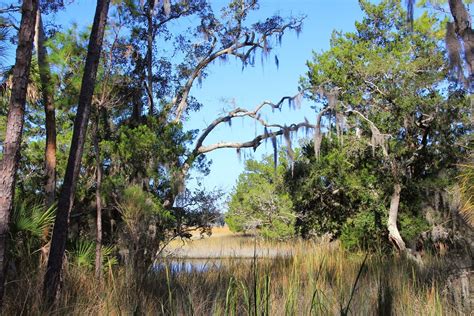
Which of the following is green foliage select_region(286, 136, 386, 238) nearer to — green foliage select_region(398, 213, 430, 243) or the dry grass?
green foliage select_region(398, 213, 430, 243)

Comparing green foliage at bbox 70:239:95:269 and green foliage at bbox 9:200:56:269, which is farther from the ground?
green foliage at bbox 9:200:56:269

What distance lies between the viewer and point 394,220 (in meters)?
18.4

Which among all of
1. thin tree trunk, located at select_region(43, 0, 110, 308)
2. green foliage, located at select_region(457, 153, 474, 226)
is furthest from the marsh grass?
green foliage, located at select_region(457, 153, 474, 226)

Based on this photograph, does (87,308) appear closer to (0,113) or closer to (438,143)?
(0,113)

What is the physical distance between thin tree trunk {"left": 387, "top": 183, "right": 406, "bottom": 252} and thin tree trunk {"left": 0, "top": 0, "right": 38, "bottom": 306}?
15004 mm

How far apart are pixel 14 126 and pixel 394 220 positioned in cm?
1520

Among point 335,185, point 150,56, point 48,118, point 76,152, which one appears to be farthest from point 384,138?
point 76,152

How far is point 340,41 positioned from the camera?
21.0m

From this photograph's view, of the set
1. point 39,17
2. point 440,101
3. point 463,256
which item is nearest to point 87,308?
point 463,256

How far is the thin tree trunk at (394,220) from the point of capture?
18156 millimetres

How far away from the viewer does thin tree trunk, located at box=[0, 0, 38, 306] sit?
5.25 metres

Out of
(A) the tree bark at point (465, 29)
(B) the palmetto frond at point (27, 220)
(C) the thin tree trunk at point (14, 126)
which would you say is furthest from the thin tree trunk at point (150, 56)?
(C) the thin tree trunk at point (14, 126)

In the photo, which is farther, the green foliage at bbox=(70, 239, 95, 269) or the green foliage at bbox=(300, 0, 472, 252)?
the green foliage at bbox=(300, 0, 472, 252)

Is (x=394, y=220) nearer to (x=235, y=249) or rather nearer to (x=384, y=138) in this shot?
(x=384, y=138)
